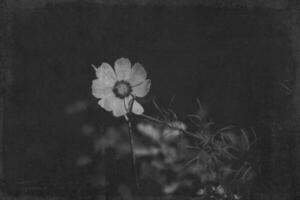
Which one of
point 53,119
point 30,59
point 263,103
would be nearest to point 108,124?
point 53,119

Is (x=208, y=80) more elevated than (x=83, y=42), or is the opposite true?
(x=83, y=42)

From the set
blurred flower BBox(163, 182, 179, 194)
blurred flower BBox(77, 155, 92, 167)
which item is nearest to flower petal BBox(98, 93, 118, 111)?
blurred flower BBox(77, 155, 92, 167)

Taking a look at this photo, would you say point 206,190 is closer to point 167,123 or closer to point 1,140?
point 167,123

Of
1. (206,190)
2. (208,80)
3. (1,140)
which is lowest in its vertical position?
(206,190)

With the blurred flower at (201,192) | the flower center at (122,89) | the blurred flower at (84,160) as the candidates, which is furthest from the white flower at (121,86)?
the blurred flower at (201,192)

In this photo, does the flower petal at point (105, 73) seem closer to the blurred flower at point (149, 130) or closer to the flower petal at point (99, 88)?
the flower petal at point (99, 88)

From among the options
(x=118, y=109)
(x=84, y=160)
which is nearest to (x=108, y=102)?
(x=118, y=109)
